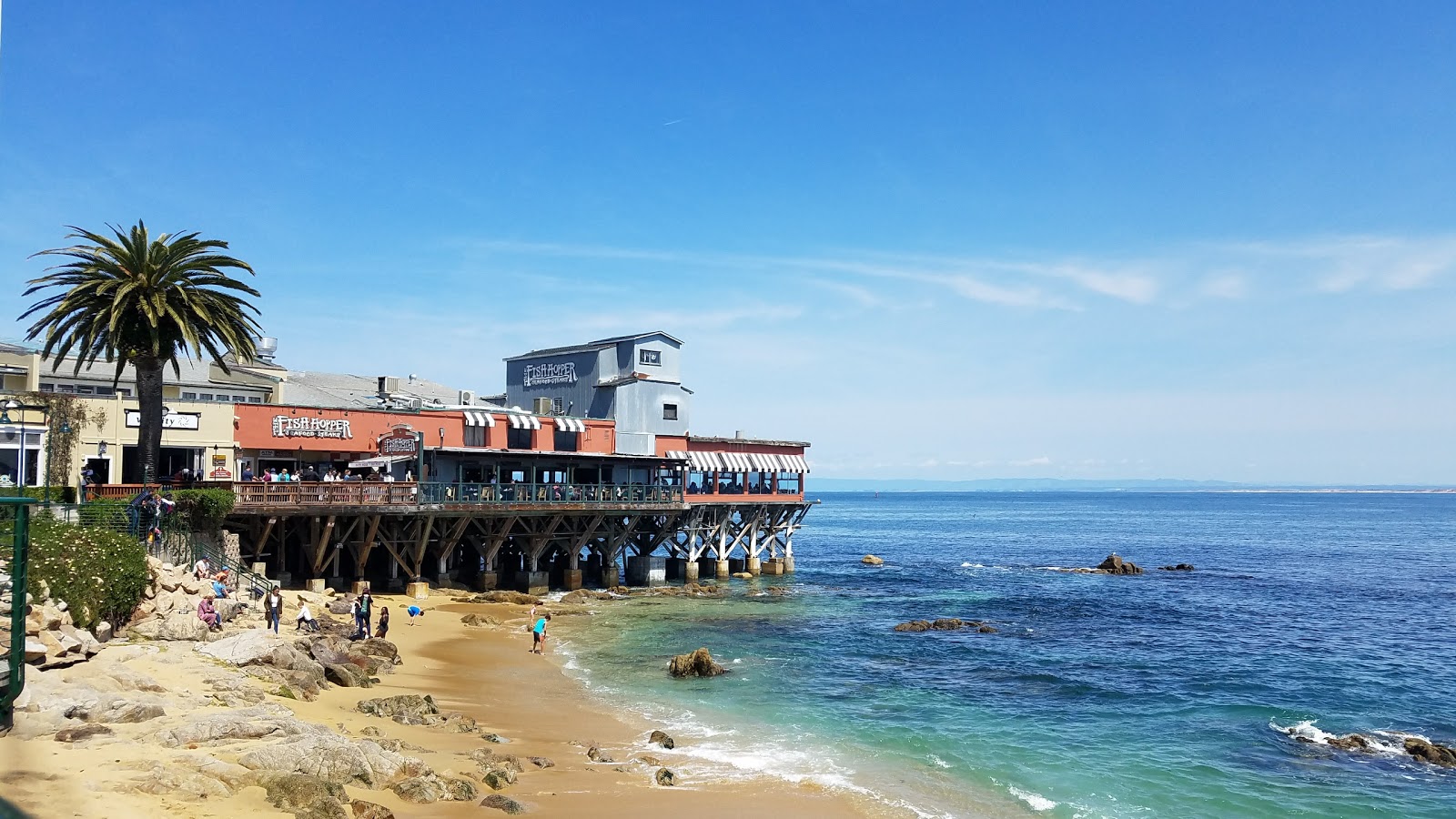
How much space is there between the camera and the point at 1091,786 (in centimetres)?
2209

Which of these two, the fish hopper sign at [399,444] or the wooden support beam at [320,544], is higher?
the fish hopper sign at [399,444]

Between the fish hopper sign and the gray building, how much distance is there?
1277 centimetres

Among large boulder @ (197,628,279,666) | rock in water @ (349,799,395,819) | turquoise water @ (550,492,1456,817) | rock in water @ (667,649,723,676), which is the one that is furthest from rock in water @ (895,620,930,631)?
rock in water @ (349,799,395,819)

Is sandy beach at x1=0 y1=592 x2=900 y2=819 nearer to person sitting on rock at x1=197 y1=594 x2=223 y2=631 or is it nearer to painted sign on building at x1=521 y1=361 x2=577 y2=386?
person sitting on rock at x1=197 y1=594 x2=223 y2=631

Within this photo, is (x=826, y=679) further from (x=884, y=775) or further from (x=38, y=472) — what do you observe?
(x=38, y=472)

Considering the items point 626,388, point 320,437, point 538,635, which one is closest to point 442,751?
point 538,635

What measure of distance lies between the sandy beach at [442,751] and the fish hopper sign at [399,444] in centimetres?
1159

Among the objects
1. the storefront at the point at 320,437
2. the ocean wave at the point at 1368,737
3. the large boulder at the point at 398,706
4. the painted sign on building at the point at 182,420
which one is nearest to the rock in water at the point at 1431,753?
the ocean wave at the point at 1368,737

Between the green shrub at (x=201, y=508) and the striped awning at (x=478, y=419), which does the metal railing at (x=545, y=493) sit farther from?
the green shrub at (x=201, y=508)

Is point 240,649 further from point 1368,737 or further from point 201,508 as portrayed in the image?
point 1368,737

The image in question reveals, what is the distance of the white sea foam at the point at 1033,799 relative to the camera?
67.4ft

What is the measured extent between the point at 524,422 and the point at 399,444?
27.8ft

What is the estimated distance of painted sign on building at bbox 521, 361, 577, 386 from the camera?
59.0 metres

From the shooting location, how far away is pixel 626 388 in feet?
187
